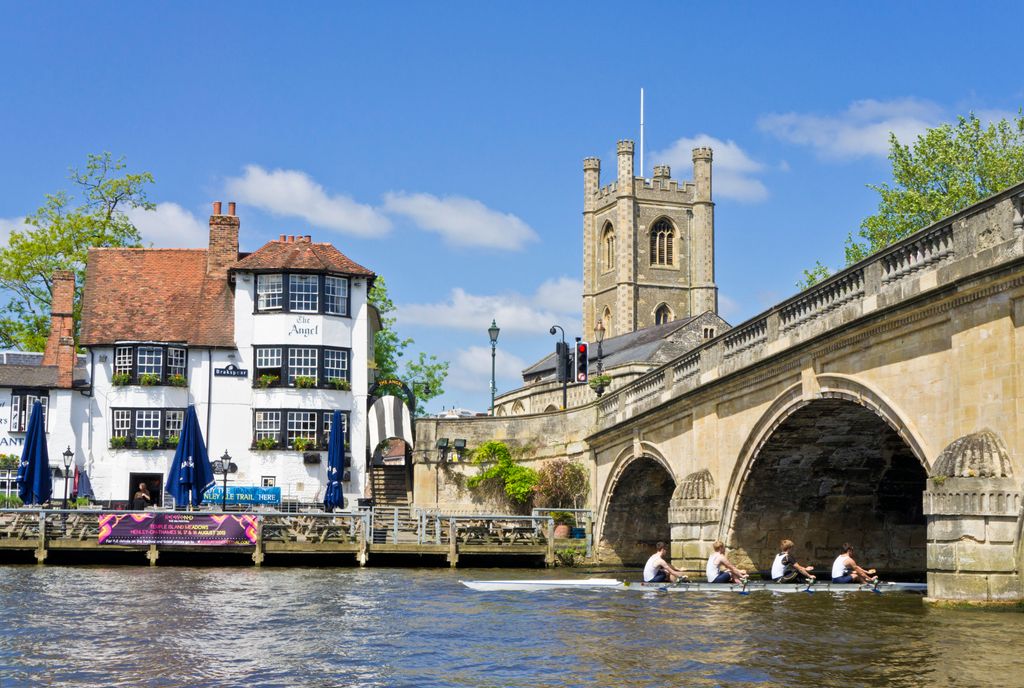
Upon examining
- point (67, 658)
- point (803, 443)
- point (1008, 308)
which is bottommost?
point (67, 658)

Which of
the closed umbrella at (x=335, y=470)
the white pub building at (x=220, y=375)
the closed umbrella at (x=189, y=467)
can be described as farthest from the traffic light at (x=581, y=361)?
the closed umbrella at (x=189, y=467)

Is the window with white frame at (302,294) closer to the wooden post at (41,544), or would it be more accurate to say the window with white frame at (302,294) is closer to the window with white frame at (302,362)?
the window with white frame at (302,362)

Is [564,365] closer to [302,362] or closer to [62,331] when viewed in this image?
[302,362]

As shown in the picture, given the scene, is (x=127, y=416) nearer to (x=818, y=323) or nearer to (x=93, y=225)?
(x=93, y=225)

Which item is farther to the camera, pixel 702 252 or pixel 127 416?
pixel 702 252

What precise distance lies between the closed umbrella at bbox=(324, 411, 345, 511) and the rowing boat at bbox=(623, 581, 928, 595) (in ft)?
52.4

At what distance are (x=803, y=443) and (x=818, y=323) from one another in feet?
13.0

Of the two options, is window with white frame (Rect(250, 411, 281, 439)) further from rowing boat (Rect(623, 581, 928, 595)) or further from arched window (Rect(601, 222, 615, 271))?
arched window (Rect(601, 222, 615, 271))

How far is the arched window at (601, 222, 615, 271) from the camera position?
104 meters

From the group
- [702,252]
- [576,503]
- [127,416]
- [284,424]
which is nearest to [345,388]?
[284,424]

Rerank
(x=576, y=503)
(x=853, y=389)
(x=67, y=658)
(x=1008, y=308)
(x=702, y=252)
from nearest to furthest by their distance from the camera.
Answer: (x=67, y=658) < (x=1008, y=308) < (x=853, y=389) < (x=576, y=503) < (x=702, y=252)

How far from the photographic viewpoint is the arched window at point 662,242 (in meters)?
103

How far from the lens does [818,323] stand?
24.3 metres

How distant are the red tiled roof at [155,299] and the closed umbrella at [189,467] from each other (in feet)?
38.5
